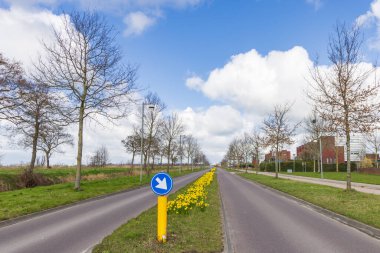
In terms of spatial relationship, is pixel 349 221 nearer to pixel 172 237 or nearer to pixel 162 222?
pixel 172 237

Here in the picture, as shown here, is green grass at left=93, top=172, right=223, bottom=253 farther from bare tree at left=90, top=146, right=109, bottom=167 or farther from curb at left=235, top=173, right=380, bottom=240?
bare tree at left=90, top=146, right=109, bottom=167

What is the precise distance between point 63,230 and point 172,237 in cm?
352

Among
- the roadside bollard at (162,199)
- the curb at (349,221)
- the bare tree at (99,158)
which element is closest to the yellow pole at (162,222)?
the roadside bollard at (162,199)

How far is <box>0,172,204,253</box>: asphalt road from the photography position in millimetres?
6787

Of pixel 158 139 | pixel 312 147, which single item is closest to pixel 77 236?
pixel 158 139

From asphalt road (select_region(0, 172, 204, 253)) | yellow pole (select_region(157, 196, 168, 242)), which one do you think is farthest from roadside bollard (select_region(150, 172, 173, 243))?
asphalt road (select_region(0, 172, 204, 253))

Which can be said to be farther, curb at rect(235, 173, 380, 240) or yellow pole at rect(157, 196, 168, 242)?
curb at rect(235, 173, 380, 240)

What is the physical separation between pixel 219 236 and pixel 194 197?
4.79 metres

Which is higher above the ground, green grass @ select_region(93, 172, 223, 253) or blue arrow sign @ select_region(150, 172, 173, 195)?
→ blue arrow sign @ select_region(150, 172, 173, 195)

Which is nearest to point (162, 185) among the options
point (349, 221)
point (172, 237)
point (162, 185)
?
point (162, 185)

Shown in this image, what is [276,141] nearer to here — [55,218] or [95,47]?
[95,47]

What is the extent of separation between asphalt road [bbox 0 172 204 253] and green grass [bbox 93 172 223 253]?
0.60 metres

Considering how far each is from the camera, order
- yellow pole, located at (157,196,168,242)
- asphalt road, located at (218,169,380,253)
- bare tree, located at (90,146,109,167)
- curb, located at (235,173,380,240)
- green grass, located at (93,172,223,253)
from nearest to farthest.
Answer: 1. green grass, located at (93,172,223,253)
2. yellow pole, located at (157,196,168,242)
3. asphalt road, located at (218,169,380,253)
4. curb, located at (235,173,380,240)
5. bare tree, located at (90,146,109,167)

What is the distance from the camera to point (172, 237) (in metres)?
6.98
